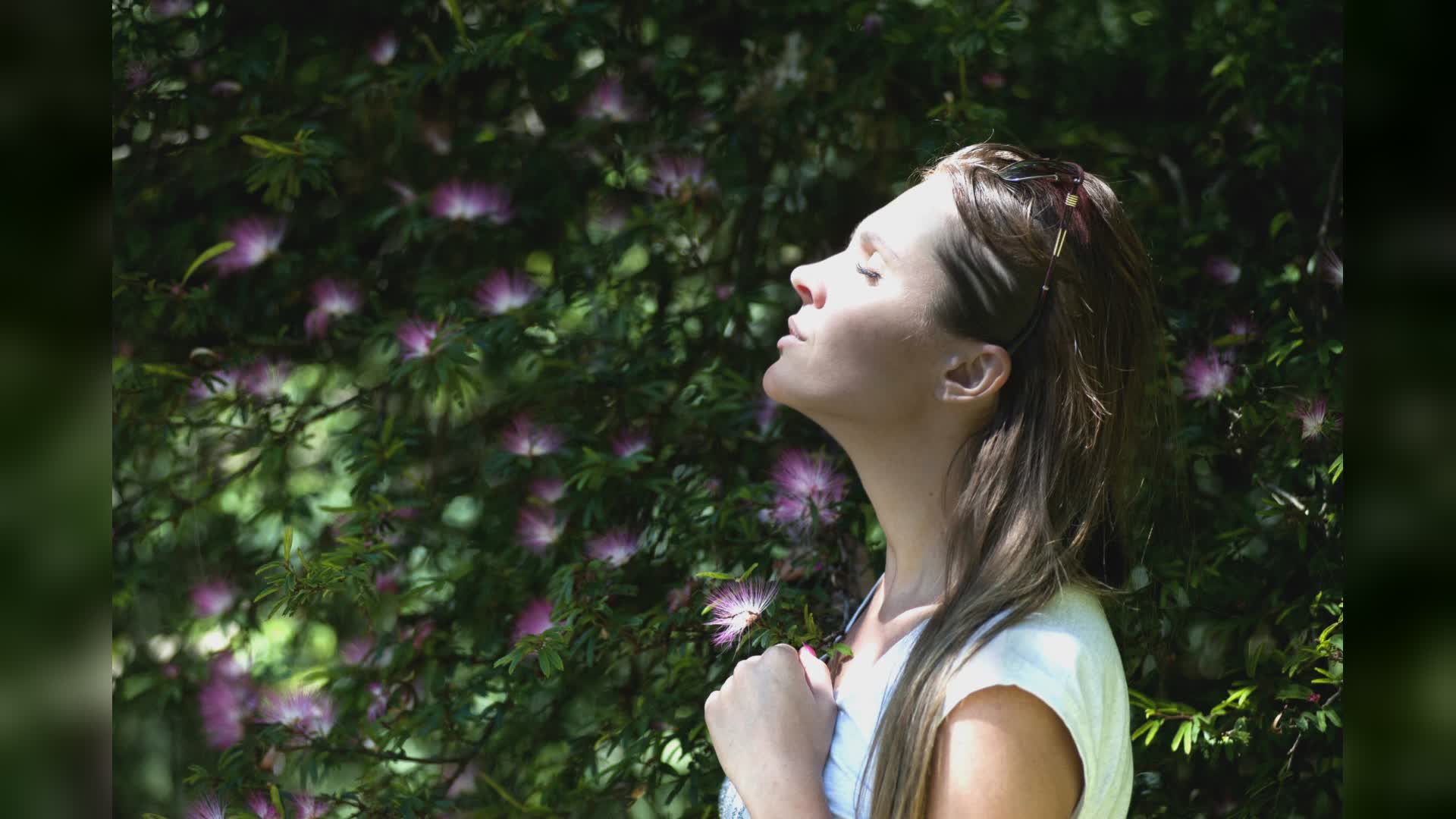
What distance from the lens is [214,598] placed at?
195 cm

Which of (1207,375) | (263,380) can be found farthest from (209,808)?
(1207,375)

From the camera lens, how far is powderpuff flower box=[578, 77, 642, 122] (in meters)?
1.88

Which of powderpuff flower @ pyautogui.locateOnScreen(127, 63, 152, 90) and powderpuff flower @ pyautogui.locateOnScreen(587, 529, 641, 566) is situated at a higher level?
powderpuff flower @ pyautogui.locateOnScreen(127, 63, 152, 90)

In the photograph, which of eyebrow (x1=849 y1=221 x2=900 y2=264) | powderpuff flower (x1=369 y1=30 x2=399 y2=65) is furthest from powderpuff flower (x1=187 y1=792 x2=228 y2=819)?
eyebrow (x1=849 y1=221 x2=900 y2=264)

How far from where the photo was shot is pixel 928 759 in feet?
3.27

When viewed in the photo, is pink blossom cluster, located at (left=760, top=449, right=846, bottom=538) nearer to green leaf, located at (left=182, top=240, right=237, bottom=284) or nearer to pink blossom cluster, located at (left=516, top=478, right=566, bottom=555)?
pink blossom cluster, located at (left=516, top=478, right=566, bottom=555)

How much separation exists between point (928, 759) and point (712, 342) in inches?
38.1

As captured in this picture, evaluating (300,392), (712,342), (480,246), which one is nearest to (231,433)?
(300,392)

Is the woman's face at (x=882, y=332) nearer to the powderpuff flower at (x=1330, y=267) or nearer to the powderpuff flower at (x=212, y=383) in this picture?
the powderpuff flower at (x=1330, y=267)

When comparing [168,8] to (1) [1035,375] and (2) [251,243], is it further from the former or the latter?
(1) [1035,375]

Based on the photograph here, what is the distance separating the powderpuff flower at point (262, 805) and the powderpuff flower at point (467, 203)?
34.8 inches

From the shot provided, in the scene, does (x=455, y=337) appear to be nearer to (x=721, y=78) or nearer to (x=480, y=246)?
(x=480, y=246)

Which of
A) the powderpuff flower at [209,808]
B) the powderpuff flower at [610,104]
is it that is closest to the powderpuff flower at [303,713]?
the powderpuff flower at [209,808]

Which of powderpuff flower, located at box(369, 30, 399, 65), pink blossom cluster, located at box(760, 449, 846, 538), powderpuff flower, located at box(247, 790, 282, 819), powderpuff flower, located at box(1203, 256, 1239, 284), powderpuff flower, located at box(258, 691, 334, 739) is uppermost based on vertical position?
powderpuff flower, located at box(369, 30, 399, 65)
